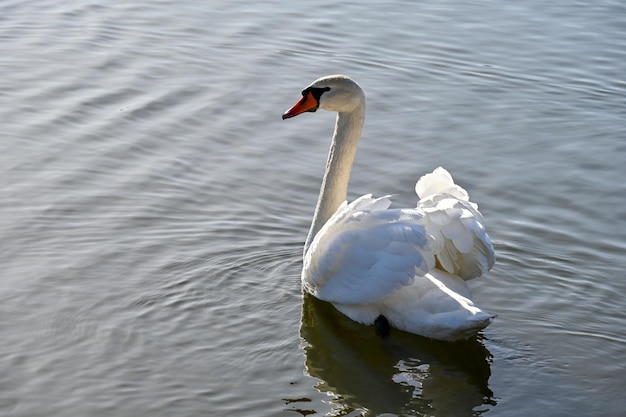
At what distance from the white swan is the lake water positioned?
0.28 m

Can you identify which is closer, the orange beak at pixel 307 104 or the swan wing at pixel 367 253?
the swan wing at pixel 367 253

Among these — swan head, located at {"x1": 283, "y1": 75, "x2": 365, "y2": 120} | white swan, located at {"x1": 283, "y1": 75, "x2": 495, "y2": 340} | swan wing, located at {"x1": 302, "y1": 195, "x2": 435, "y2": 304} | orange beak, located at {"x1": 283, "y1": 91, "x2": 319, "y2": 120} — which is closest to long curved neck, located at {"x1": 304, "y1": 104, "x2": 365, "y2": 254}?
swan head, located at {"x1": 283, "y1": 75, "x2": 365, "y2": 120}

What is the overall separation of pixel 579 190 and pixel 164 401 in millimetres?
4587

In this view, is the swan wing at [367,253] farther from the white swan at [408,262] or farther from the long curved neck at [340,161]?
the long curved neck at [340,161]

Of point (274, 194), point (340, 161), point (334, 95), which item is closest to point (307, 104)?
point (334, 95)

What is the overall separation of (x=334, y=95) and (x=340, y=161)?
0.47 metres

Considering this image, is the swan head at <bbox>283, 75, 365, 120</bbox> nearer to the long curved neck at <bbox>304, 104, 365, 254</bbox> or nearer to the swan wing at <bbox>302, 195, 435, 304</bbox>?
the long curved neck at <bbox>304, 104, 365, 254</bbox>

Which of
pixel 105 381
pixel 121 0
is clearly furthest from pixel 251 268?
pixel 121 0

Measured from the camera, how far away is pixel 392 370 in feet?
22.6

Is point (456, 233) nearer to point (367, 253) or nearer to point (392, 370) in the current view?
point (367, 253)

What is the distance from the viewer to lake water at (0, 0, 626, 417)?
6.70 m

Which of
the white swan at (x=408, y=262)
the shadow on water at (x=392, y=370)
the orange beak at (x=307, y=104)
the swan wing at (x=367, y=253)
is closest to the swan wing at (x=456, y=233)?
the white swan at (x=408, y=262)

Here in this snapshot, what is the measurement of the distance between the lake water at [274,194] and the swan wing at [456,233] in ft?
1.64

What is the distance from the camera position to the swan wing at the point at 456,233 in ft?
22.9
